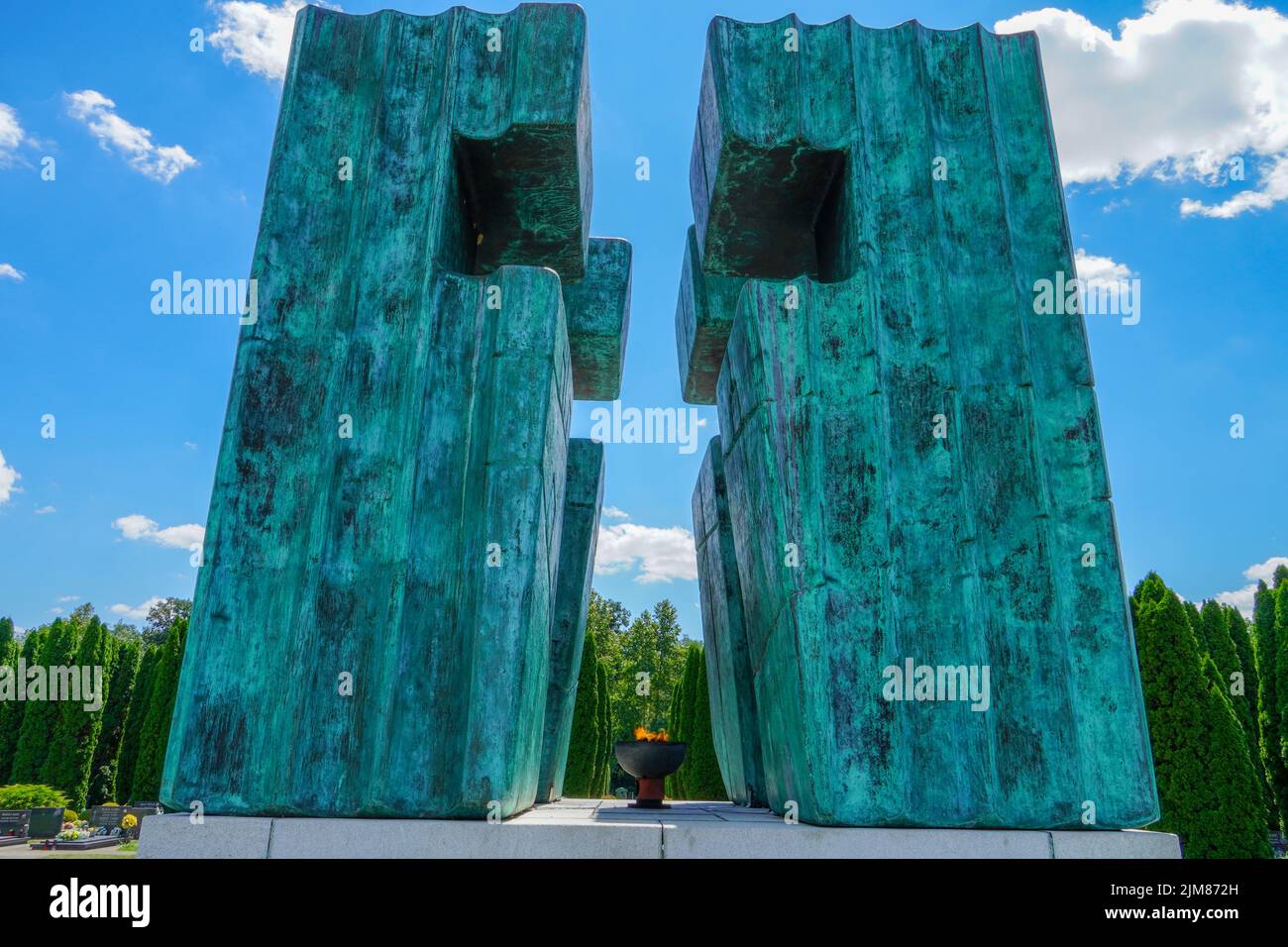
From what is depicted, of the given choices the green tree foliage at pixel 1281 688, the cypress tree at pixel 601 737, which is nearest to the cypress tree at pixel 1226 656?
the green tree foliage at pixel 1281 688

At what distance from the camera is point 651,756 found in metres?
5.39

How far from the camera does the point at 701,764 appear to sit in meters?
15.9

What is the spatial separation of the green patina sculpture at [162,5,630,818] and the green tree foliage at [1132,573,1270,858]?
9966 mm

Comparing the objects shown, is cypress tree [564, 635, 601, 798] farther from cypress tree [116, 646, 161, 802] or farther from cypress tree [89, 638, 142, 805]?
cypress tree [89, 638, 142, 805]

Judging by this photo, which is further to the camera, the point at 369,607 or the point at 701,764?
the point at 701,764

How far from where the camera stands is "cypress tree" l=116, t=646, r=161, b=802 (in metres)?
19.1

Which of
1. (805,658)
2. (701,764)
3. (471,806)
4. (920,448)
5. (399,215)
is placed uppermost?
(399,215)

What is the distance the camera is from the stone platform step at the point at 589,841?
358 cm

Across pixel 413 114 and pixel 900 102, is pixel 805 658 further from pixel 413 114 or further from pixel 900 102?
pixel 413 114

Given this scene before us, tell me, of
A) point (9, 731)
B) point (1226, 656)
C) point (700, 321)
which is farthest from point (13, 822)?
point (1226, 656)

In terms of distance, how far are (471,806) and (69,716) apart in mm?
20809

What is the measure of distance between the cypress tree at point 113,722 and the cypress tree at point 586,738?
1198 cm

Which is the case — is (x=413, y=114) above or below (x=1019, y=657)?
above
